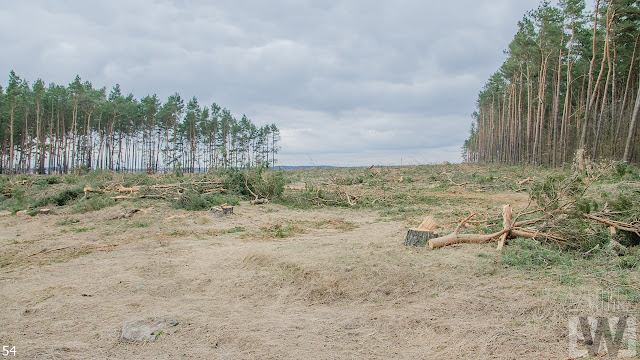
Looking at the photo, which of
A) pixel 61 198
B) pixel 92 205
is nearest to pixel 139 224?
pixel 92 205

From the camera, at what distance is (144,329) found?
446 cm

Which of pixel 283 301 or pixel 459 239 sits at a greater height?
pixel 459 239

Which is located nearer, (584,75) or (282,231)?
(282,231)

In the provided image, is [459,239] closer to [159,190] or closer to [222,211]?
[222,211]

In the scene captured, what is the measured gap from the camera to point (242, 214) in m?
12.7

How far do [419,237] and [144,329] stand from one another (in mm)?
4510

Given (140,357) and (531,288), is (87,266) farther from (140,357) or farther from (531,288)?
(531,288)

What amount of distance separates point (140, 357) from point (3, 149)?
63.2 meters

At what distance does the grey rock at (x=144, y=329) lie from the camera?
4301mm

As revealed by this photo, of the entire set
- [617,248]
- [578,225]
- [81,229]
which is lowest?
[81,229]

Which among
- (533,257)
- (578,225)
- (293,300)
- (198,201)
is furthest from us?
(198,201)

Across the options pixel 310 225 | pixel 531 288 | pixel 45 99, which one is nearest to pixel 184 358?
pixel 531 288

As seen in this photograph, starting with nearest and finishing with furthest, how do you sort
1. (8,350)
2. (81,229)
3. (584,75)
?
(8,350) → (81,229) → (584,75)

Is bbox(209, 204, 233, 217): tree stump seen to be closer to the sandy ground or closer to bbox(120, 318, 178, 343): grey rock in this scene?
the sandy ground
